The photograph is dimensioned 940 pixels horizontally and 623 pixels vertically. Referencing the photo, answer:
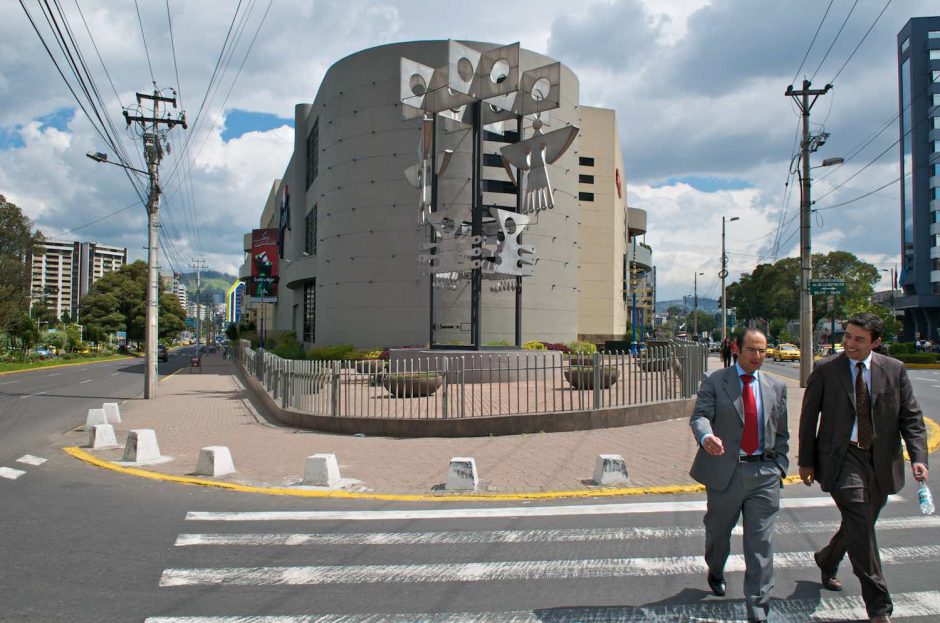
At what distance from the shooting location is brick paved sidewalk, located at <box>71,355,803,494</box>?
344 inches

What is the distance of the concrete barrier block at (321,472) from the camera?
27.9 ft

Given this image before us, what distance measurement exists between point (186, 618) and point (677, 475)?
6421 mm

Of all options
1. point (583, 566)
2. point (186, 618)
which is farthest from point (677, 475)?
point (186, 618)

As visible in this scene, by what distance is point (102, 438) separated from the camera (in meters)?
12.0

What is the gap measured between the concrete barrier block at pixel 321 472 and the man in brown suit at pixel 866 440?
580 centimetres

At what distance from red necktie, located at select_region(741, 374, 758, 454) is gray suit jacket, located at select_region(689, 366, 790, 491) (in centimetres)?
3

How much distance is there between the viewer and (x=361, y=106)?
33.7m

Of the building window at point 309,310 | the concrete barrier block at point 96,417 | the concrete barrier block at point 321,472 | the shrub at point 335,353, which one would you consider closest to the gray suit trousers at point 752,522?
the concrete barrier block at point 321,472

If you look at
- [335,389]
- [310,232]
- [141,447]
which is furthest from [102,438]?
[310,232]

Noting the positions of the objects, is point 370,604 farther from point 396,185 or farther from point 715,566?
point 396,185

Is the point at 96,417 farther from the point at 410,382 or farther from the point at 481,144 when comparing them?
the point at 481,144

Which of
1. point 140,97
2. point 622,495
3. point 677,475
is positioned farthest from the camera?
point 140,97

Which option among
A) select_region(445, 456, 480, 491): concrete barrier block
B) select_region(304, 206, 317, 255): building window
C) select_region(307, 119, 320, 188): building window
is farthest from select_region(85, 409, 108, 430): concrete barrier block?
select_region(307, 119, 320, 188): building window

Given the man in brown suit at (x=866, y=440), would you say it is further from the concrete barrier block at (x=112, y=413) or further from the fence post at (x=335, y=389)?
the concrete barrier block at (x=112, y=413)
